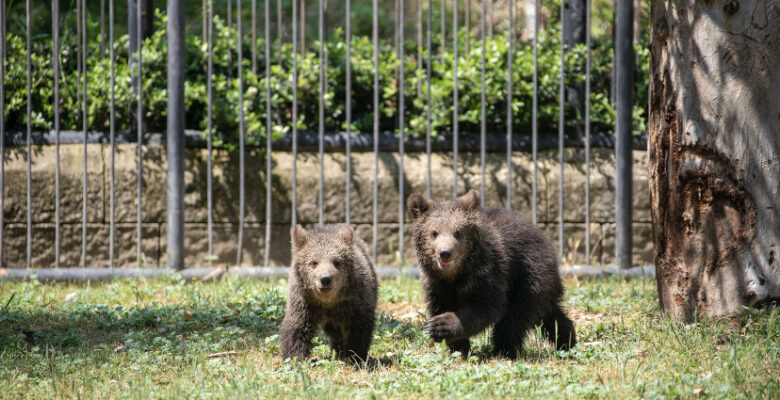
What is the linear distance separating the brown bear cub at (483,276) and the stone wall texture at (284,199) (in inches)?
117

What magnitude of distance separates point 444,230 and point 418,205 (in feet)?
1.03

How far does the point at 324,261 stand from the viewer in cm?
476

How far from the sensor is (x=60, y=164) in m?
7.96

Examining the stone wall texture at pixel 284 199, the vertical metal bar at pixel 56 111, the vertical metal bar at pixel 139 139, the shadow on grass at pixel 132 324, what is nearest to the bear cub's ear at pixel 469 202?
the shadow on grass at pixel 132 324

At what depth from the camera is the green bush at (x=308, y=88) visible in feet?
26.7

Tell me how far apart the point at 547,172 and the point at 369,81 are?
2.26 meters

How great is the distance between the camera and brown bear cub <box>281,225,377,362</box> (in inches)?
187

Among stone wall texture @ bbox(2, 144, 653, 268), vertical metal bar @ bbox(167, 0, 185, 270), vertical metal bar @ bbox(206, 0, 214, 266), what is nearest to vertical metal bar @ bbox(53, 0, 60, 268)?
stone wall texture @ bbox(2, 144, 653, 268)

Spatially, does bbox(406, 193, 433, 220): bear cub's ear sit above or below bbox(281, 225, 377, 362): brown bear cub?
above

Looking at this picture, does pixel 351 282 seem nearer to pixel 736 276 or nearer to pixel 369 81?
pixel 736 276

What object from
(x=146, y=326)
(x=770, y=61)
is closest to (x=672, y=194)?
(x=770, y=61)

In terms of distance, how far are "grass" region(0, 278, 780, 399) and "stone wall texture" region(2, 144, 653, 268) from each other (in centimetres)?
160

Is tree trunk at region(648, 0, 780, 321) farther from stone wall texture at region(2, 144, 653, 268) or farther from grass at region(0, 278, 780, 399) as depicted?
stone wall texture at region(2, 144, 653, 268)

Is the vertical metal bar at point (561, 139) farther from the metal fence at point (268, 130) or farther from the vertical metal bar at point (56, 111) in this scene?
the vertical metal bar at point (56, 111)
